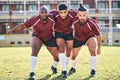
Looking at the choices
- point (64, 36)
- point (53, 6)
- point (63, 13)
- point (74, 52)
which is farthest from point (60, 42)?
point (53, 6)

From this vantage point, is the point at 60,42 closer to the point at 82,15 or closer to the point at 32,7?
the point at 82,15

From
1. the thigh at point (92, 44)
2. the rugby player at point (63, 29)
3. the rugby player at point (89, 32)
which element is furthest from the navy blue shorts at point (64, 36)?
the thigh at point (92, 44)

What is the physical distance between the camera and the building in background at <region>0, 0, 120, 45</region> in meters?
58.5

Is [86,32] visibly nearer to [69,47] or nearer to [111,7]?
[69,47]

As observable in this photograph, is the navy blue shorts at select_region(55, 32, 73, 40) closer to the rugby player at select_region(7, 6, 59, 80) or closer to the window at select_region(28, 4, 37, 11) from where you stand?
the rugby player at select_region(7, 6, 59, 80)

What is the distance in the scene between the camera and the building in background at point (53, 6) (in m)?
58.5

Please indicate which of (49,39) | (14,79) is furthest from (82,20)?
(14,79)

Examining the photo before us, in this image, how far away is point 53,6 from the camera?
62.7 m

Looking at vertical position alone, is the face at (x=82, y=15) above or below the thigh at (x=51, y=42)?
above

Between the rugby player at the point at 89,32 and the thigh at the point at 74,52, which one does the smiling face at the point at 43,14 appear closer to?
the rugby player at the point at 89,32

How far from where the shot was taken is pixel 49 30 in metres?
10.1

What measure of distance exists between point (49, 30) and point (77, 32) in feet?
2.96

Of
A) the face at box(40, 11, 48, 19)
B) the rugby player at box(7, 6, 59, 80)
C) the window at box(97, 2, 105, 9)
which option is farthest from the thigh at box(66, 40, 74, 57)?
the window at box(97, 2, 105, 9)

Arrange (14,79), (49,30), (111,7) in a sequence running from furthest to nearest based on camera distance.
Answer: (111,7) → (49,30) → (14,79)
